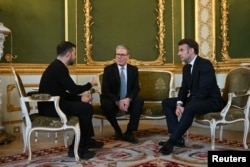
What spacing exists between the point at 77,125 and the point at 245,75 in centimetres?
201

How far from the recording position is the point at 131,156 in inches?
124

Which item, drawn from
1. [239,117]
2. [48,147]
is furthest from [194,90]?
[48,147]

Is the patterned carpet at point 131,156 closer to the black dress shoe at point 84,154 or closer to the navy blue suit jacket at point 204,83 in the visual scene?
the black dress shoe at point 84,154

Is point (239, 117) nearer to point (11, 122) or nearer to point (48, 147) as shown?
point (48, 147)

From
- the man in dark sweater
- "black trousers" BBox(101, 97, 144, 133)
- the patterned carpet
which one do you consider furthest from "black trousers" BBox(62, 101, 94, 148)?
"black trousers" BBox(101, 97, 144, 133)

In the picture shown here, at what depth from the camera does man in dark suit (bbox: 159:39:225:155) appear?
3.21 metres

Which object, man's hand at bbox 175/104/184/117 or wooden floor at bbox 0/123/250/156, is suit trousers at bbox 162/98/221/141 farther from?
wooden floor at bbox 0/123/250/156

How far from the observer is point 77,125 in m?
3.00

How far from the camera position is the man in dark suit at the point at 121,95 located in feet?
12.5

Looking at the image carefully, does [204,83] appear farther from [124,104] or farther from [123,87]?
[123,87]

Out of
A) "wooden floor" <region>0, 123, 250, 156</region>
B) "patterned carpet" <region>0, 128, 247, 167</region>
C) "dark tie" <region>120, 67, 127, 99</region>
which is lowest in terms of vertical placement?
"wooden floor" <region>0, 123, 250, 156</region>

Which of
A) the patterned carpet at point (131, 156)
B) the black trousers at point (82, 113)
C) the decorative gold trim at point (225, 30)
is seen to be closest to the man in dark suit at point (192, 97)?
the patterned carpet at point (131, 156)

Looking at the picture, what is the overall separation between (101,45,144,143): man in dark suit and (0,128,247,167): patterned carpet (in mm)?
210

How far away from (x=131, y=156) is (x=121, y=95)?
1.09 metres
